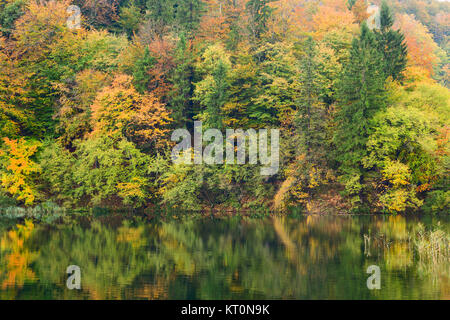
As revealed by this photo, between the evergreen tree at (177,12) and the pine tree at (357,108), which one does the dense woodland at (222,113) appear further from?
the evergreen tree at (177,12)

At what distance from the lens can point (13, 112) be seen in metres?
41.2

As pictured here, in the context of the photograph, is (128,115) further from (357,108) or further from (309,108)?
(357,108)

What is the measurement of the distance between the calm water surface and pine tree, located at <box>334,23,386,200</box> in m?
7.60

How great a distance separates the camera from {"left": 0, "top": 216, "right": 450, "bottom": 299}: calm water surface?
593 inches

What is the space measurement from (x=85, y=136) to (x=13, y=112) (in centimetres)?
539

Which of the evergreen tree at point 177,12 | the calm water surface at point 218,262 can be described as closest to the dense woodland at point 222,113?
the evergreen tree at point 177,12

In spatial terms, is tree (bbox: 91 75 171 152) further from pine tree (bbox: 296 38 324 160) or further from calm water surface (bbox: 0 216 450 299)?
calm water surface (bbox: 0 216 450 299)

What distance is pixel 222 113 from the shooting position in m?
41.5

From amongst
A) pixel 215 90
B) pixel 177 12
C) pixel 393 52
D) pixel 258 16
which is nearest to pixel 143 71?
pixel 215 90

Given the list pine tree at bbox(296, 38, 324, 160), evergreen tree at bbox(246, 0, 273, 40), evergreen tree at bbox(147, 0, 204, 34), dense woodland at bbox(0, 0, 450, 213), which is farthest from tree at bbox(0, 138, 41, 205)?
evergreen tree at bbox(246, 0, 273, 40)

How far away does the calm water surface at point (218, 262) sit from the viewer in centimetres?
1507

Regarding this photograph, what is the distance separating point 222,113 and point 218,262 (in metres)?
22.8

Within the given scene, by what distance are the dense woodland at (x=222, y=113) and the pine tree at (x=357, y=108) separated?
94 mm
